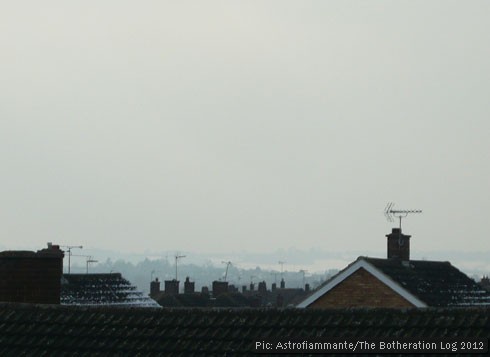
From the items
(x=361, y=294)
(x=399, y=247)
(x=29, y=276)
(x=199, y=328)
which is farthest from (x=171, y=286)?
(x=199, y=328)

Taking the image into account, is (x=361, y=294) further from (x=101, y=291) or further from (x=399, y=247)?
(x=101, y=291)

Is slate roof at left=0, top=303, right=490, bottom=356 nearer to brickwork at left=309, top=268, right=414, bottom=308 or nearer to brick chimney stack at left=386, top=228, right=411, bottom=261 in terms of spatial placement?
brickwork at left=309, top=268, right=414, bottom=308

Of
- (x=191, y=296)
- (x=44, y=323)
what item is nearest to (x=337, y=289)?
(x=44, y=323)

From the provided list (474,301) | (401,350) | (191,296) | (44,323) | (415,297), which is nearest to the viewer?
(401,350)

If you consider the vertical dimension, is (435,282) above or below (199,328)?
above

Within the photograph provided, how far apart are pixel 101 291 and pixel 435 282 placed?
11.4 metres

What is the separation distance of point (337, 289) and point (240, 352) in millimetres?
17073

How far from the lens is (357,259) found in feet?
104

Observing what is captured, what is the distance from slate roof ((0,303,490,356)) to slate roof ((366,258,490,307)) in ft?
50.6

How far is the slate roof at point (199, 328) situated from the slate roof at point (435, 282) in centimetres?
1543

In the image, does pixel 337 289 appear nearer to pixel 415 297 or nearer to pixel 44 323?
pixel 415 297

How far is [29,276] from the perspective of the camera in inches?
837

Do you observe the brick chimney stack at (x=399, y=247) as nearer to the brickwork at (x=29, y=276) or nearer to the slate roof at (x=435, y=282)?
the slate roof at (x=435, y=282)

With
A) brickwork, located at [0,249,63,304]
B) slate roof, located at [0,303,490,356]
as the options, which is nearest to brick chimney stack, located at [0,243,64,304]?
brickwork, located at [0,249,63,304]
